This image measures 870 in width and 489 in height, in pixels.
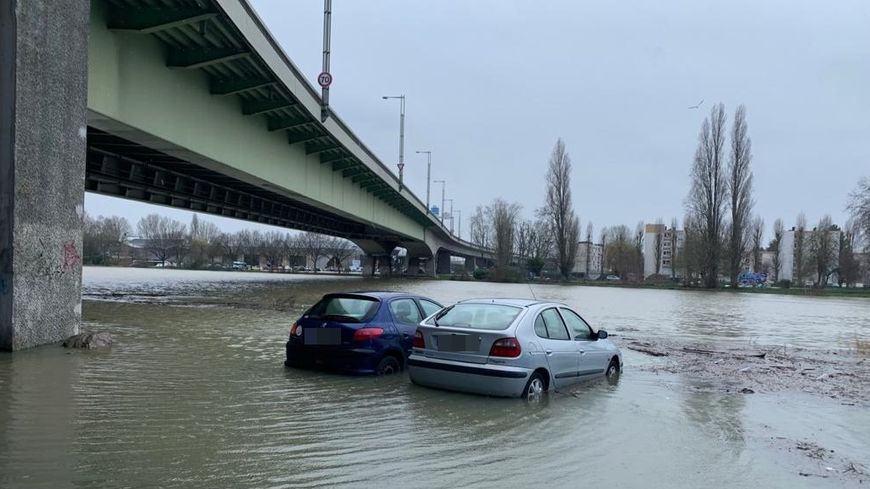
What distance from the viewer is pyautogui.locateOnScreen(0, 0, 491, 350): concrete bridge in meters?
9.34

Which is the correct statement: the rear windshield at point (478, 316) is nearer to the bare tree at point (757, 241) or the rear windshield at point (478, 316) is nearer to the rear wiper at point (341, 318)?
the rear wiper at point (341, 318)

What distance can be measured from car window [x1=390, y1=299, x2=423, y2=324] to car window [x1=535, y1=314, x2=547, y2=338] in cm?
220

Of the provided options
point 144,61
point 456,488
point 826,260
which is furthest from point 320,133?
point 826,260

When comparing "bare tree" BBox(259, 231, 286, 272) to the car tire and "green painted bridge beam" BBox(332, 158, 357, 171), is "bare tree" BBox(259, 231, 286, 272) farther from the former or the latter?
the car tire

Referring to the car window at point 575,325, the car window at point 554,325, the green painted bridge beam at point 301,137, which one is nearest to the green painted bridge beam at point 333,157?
the green painted bridge beam at point 301,137

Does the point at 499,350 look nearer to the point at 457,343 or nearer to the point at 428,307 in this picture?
the point at 457,343

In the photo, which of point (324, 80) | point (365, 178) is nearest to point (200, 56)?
point (324, 80)

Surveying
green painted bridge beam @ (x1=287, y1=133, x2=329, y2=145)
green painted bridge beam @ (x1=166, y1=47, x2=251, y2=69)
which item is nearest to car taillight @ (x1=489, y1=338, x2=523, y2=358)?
green painted bridge beam @ (x1=166, y1=47, x2=251, y2=69)

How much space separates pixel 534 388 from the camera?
791 cm

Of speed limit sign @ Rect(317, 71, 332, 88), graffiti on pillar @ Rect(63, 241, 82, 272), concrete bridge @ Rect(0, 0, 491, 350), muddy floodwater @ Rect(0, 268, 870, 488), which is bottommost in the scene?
muddy floodwater @ Rect(0, 268, 870, 488)

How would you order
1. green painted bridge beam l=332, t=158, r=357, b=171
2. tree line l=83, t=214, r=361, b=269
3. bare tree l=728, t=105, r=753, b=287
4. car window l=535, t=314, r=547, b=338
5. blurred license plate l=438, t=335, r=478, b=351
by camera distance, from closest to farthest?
1. blurred license plate l=438, t=335, r=478, b=351
2. car window l=535, t=314, r=547, b=338
3. green painted bridge beam l=332, t=158, r=357, b=171
4. bare tree l=728, t=105, r=753, b=287
5. tree line l=83, t=214, r=361, b=269

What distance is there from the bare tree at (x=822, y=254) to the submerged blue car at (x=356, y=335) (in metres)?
84.6

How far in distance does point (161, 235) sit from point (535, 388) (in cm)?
14329

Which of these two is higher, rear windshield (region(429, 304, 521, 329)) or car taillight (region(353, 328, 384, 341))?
rear windshield (region(429, 304, 521, 329))
